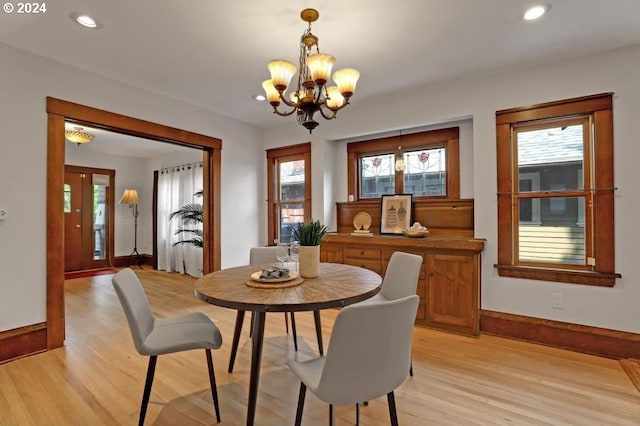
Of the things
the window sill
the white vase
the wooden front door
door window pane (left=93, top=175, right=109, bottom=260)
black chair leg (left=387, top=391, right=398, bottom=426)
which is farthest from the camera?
door window pane (left=93, top=175, right=109, bottom=260)

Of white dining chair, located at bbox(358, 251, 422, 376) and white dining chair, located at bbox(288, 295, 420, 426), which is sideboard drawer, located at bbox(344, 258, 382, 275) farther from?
white dining chair, located at bbox(288, 295, 420, 426)

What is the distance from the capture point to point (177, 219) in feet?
21.1

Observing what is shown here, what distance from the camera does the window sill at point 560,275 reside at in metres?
2.71

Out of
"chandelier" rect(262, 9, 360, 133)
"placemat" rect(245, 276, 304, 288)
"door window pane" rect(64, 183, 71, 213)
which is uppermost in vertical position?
"chandelier" rect(262, 9, 360, 133)

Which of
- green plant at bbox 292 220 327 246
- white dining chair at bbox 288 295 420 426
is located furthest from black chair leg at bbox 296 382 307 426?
green plant at bbox 292 220 327 246

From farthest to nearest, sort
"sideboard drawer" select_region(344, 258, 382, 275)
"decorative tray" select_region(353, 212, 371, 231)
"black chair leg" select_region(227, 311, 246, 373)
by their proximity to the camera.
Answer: "decorative tray" select_region(353, 212, 371, 231)
"sideboard drawer" select_region(344, 258, 382, 275)
"black chair leg" select_region(227, 311, 246, 373)

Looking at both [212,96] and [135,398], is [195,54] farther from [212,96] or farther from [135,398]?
[135,398]

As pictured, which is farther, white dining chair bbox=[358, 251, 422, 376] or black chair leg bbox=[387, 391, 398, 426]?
white dining chair bbox=[358, 251, 422, 376]

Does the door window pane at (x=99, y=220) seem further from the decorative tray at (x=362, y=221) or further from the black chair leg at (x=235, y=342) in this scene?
the black chair leg at (x=235, y=342)

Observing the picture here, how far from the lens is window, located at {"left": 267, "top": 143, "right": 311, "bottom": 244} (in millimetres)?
4637

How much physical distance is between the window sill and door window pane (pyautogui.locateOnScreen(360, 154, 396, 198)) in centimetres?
158

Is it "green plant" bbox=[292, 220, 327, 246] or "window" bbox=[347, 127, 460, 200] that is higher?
"window" bbox=[347, 127, 460, 200]

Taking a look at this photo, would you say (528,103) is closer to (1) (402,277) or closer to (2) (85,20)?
(1) (402,277)

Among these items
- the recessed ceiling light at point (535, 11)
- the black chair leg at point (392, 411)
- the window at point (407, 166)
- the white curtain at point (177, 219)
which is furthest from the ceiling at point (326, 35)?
the white curtain at point (177, 219)
